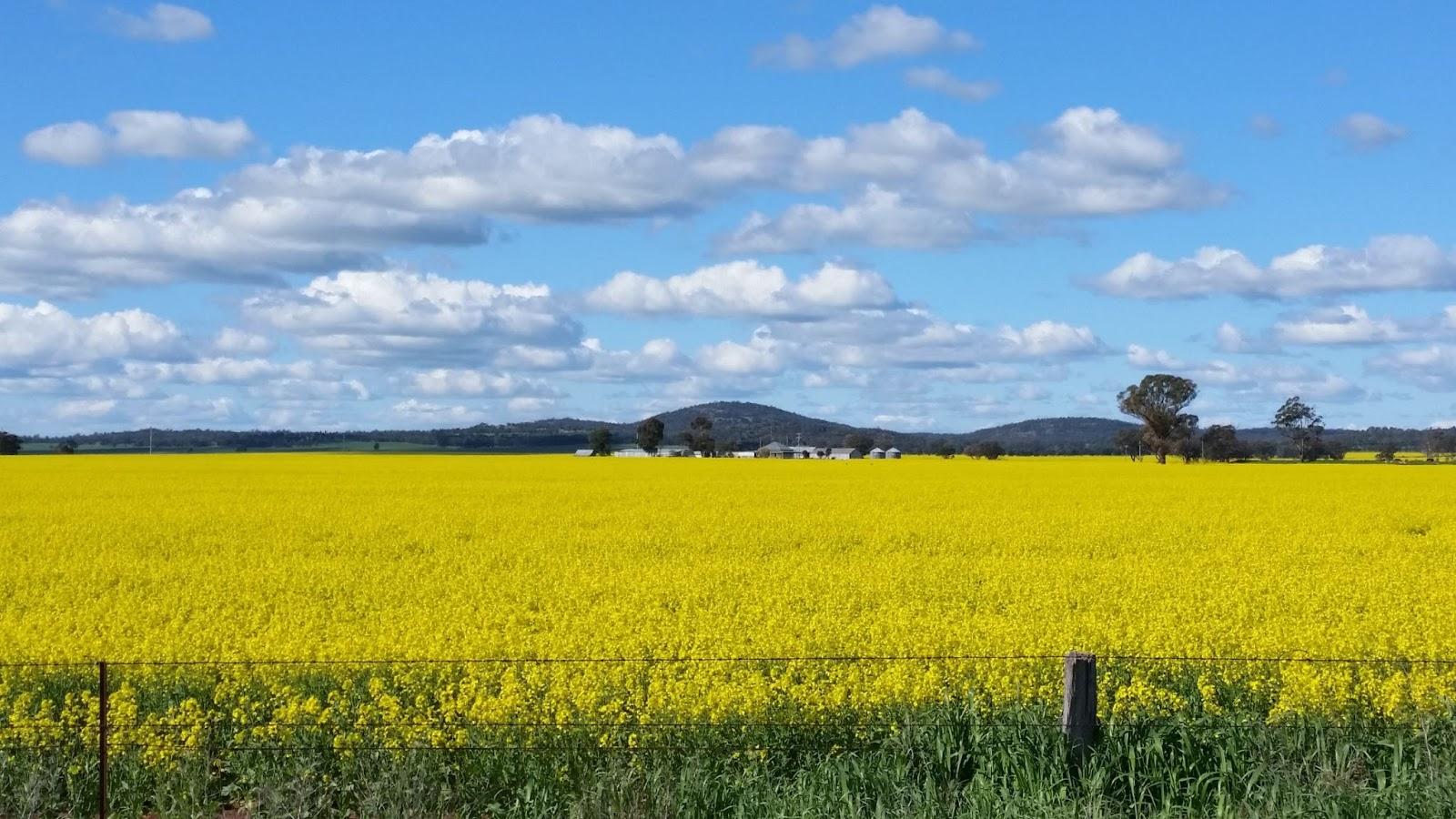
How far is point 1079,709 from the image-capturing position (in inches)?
313

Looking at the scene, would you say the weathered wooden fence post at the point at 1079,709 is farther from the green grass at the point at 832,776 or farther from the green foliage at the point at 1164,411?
the green foliage at the point at 1164,411

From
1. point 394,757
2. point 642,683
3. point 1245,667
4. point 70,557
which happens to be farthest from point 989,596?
point 70,557

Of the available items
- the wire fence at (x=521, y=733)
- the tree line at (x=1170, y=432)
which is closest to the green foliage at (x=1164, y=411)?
the tree line at (x=1170, y=432)

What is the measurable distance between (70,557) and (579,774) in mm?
16804

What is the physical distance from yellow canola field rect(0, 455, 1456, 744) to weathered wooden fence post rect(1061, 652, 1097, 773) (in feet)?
3.41

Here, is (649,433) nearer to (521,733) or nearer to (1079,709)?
(521,733)

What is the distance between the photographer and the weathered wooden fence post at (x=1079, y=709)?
788cm

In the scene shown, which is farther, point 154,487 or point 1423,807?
point 154,487

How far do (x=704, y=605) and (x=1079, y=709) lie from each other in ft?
26.4

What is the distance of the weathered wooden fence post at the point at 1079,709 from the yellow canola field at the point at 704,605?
104cm

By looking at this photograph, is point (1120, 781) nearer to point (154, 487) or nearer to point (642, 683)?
point (642, 683)

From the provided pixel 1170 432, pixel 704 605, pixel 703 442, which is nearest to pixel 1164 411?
pixel 1170 432

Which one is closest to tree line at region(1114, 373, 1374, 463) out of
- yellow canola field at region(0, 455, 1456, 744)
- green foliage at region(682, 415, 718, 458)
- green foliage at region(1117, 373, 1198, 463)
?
green foliage at region(1117, 373, 1198, 463)

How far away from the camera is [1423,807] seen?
731 cm
